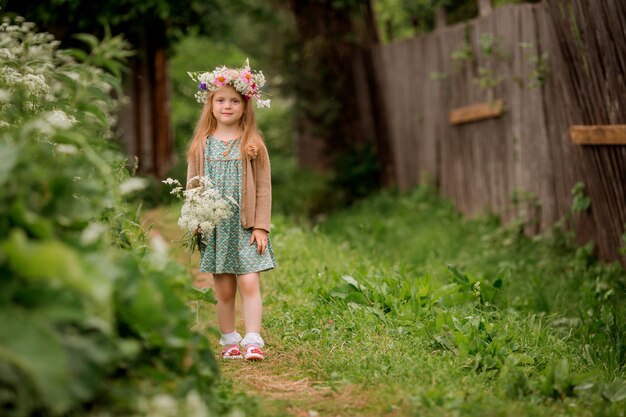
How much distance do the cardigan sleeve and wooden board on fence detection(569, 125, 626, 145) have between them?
2340 millimetres

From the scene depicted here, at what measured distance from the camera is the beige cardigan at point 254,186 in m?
4.41

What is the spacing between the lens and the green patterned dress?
14.4ft

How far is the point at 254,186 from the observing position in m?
4.46

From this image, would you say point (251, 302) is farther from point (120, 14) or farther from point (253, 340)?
point (120, 14)

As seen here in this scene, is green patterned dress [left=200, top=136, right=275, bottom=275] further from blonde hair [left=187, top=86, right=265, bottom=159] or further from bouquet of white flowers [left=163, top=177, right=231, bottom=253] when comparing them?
bouquet of white flowers [left=163, top=177, right=231, bottom=253]

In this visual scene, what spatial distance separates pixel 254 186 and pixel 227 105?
1.48ft

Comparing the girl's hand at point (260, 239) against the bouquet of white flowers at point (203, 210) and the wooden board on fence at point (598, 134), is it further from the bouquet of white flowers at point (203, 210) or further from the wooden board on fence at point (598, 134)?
the wooden board on fence at point (598, 134)

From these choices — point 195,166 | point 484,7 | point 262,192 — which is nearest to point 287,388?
point 262,192

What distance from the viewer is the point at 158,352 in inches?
113

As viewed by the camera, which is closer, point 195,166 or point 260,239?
point 260,239

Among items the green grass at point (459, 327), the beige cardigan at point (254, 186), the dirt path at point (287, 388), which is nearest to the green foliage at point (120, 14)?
the green grass at point (459, 327)

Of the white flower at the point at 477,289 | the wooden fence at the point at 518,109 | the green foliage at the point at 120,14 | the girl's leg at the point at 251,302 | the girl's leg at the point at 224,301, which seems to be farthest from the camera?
the green foliage at the point at 120,14

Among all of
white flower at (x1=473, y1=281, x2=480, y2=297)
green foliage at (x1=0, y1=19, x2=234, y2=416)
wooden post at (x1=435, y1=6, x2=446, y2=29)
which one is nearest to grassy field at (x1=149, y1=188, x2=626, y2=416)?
white flower at (x1=473, y1=281, x2=480, y2=297)

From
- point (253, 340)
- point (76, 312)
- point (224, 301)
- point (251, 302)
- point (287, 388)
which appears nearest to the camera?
point (76, 312)
